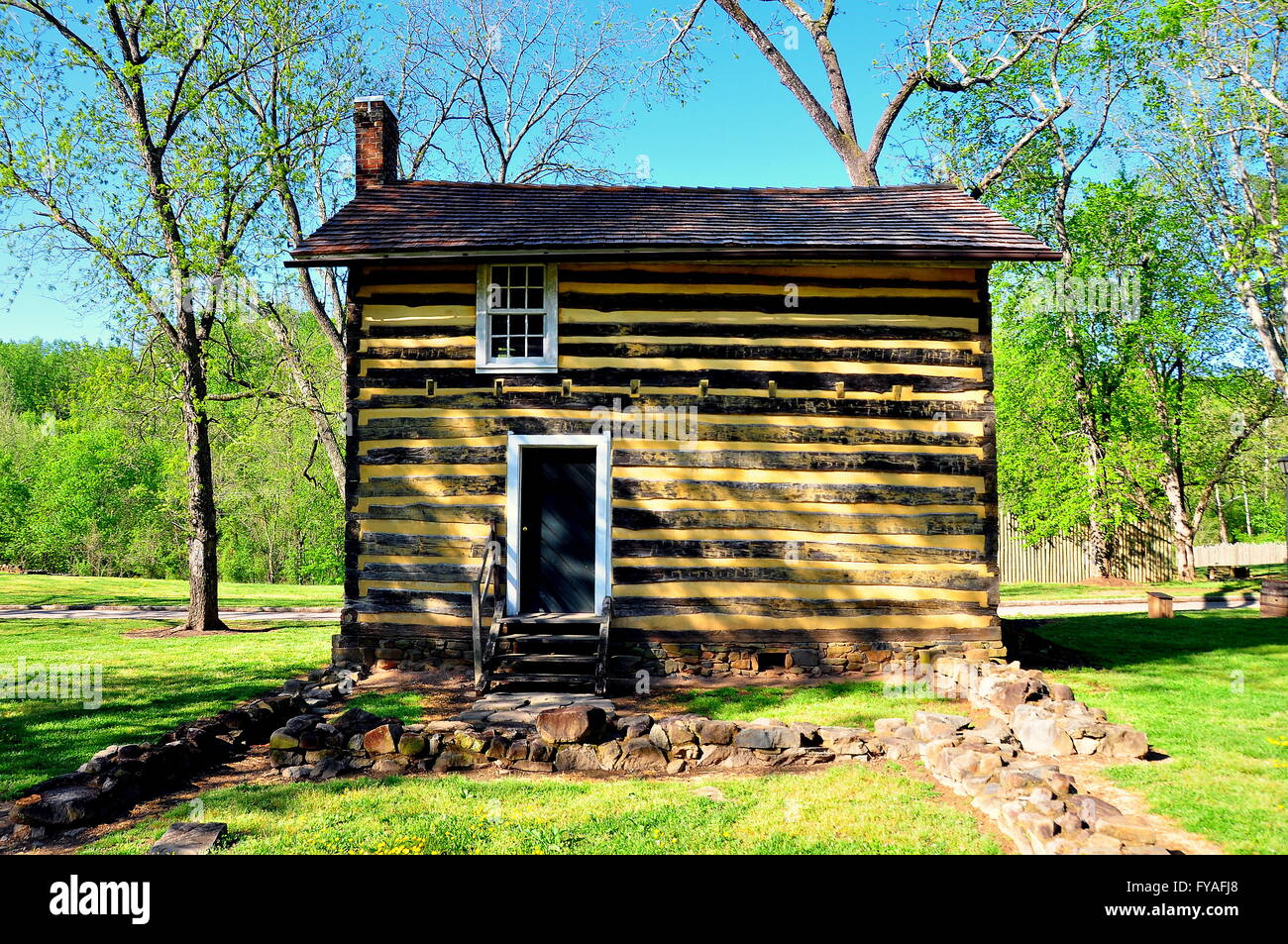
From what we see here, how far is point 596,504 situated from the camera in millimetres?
Answer: 10633

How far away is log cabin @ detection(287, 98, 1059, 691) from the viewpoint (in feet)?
34.0

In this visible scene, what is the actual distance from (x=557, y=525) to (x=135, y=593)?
18391 millimetres

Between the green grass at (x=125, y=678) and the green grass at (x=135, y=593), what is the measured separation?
4850 millimetres

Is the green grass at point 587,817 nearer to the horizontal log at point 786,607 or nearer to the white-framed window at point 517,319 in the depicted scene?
the horizontal log at point 786,607

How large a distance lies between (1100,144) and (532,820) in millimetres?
24823

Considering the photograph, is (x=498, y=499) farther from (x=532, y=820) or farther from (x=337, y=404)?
(x=337, y=404)

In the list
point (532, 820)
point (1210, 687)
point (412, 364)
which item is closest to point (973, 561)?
point (1210, 687)

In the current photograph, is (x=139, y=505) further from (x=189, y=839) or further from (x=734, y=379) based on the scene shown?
(x=189, y=839)

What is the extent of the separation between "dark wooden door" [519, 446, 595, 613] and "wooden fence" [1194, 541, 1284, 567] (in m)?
24.0

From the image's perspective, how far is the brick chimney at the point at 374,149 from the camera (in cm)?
1291

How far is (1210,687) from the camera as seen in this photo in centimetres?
915

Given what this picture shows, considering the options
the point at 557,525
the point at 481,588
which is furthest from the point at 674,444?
the point at 481,588

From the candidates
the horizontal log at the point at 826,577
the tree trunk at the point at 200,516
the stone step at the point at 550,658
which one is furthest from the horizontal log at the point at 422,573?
the tree trunk at the point at 200,516

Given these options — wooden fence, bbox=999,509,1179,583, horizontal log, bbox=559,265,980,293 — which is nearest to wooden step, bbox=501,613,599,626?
horizontal log, bbox=559,265,980,293
